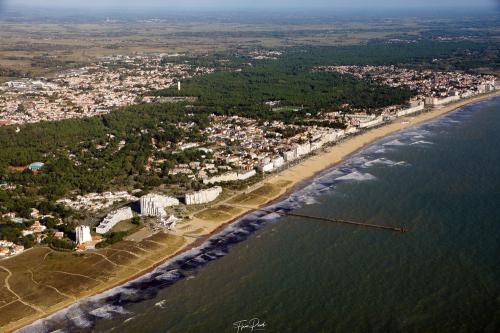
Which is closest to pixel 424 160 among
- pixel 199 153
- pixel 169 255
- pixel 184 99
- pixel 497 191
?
pixel 497 191

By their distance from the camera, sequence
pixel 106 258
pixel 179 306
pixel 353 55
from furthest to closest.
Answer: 1. pixel 353 55
2. pixel 106 258
3. pixel 179 306

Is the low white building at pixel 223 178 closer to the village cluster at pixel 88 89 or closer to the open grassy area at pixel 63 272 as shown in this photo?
the open grassy area at pixel 63 272

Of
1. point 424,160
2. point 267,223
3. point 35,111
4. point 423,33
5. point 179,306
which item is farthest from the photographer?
point 423,33

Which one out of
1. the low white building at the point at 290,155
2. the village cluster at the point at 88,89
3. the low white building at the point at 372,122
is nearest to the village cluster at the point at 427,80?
the low white building at the point at 372,122

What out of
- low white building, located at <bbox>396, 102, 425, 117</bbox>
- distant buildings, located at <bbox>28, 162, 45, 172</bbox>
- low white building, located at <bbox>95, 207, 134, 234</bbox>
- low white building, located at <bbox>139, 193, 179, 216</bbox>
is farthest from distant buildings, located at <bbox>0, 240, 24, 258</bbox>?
low white building, located at <bbox>396, 102, 425, 117</bbox>

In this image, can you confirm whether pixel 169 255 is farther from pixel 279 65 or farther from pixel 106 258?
pixel 279 65

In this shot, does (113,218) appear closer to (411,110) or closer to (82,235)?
(82,235)
